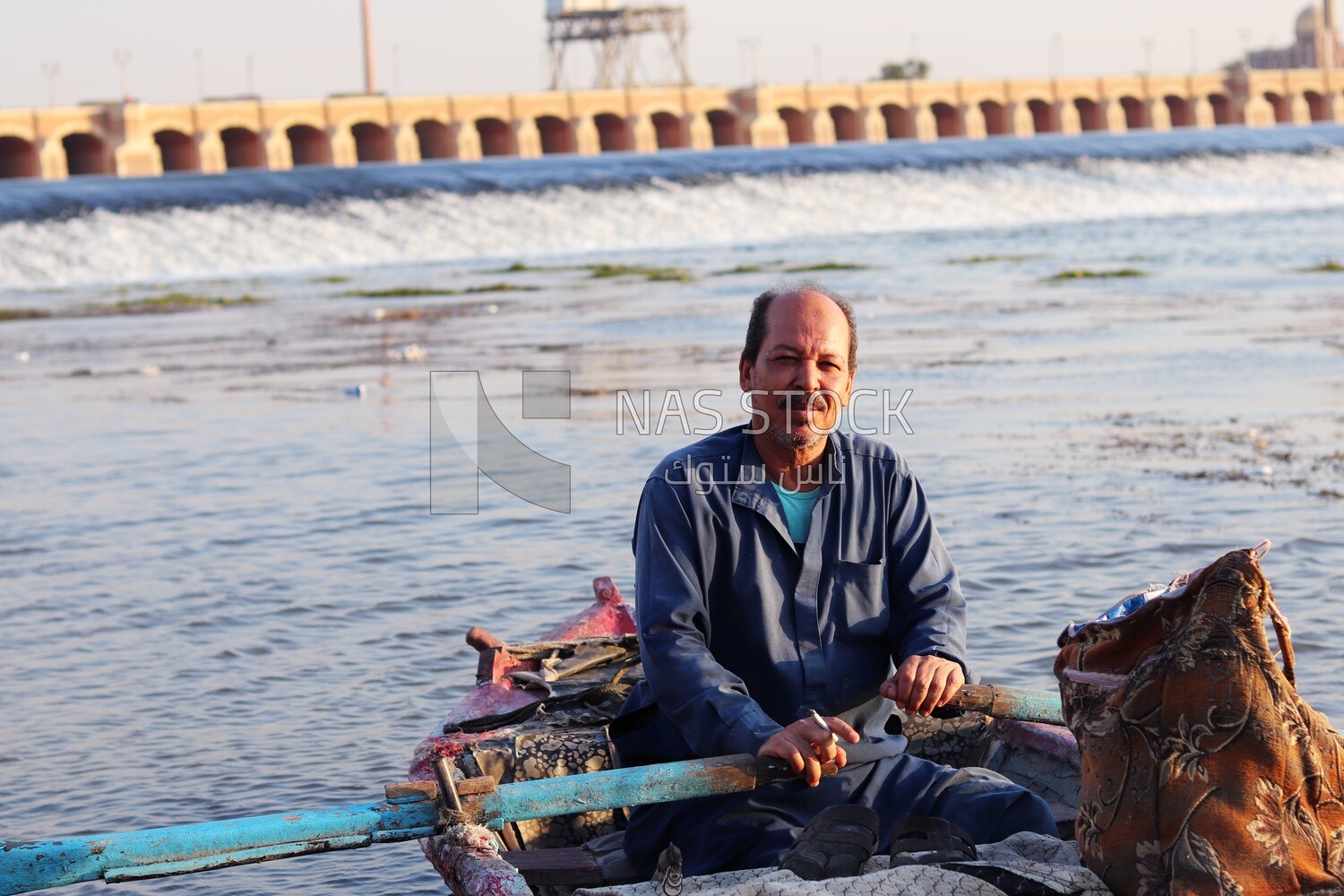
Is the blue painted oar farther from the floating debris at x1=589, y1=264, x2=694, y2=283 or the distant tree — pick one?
the distant tree

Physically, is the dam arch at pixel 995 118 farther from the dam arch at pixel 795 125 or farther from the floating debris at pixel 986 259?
the floating debris at pixel 986 259

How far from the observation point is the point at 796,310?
3838mm

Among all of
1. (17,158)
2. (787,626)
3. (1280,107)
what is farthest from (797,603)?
(1280,107)

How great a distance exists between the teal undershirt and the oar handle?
53 cm

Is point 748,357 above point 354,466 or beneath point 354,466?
above

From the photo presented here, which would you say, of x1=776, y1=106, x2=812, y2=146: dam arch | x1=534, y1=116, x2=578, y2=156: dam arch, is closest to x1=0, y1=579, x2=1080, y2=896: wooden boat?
x1=534, y1=116, x2=578, y2=156: dam arch

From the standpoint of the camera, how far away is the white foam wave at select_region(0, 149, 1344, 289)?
129 ft

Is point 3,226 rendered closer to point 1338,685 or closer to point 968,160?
point 968,160

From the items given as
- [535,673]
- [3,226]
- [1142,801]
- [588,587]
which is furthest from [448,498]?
[3,226]

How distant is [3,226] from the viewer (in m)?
39.6

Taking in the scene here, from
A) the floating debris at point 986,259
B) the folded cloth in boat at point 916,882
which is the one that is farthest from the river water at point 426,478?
the folded cloth in boat at point 916,882

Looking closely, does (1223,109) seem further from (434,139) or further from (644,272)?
(644,272)

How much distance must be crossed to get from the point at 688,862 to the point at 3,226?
39760 mm

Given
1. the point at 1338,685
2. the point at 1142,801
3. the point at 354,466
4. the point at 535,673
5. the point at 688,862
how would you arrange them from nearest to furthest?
the point at 1142,801 < the point at 688,862 < the point at 535,673 < the point at 1338,685 < the point at 354,466
